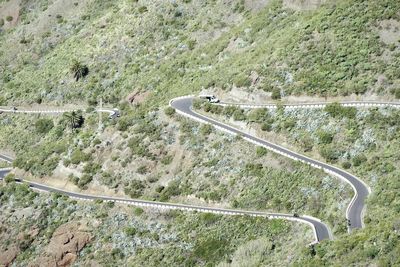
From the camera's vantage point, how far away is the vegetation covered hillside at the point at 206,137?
7000cm

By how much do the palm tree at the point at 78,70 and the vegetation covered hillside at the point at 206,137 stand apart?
0.24 meters

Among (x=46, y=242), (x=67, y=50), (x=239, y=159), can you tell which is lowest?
(x=46, y=242)

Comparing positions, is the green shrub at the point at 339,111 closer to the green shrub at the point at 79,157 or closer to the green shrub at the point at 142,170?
the green shrub at the point at 142,170

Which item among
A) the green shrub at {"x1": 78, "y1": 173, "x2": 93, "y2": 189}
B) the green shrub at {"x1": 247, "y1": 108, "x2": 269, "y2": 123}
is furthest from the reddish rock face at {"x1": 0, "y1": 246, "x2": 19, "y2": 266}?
the green shrub at {"x1": 247, "y1": 108, "x2": 269, "y2": 123}

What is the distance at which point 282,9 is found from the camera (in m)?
100

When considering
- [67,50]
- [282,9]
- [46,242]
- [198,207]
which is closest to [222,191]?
[198,207]

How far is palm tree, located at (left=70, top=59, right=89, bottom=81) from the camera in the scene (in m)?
110

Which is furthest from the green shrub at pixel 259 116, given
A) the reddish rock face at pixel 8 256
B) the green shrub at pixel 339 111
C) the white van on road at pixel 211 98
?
the reddish rock face at pixel 8 256

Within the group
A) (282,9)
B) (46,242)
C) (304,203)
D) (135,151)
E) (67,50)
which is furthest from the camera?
(67,50)

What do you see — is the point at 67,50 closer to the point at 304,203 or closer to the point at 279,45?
the point at 279,45

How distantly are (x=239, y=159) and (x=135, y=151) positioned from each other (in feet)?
42.3

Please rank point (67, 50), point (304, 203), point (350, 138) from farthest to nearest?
point (67, 50) < point (350, 138) < point (304, 203)

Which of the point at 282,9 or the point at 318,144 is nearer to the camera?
the point at 318,144

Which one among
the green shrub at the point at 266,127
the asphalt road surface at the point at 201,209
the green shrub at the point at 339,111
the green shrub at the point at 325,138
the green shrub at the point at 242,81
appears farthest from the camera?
the green shrub at the point at 242,81
